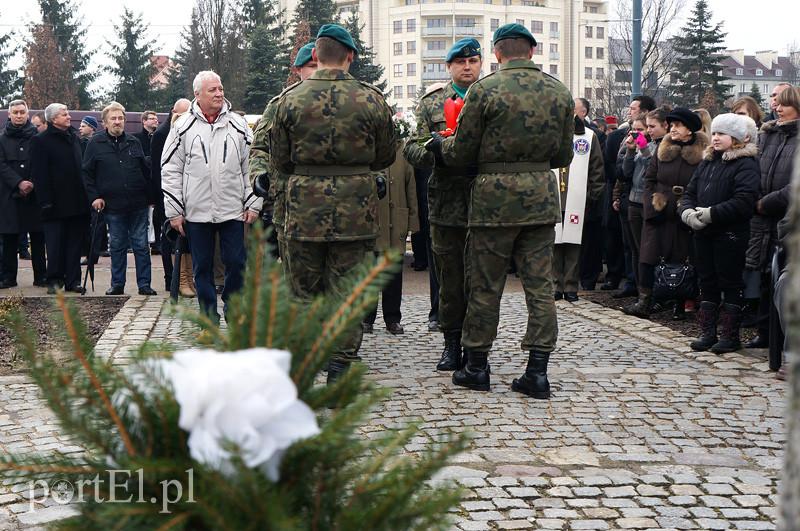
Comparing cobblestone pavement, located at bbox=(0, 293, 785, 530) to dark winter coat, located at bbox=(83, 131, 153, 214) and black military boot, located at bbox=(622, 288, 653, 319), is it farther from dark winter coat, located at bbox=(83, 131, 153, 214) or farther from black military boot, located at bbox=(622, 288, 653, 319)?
dark winter coat, located at bbox=(83, 131, 153, 214)

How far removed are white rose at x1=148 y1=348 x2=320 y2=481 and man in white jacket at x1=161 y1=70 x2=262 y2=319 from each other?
7007 millimetres

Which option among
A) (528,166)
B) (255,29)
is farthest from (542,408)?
(255,29)

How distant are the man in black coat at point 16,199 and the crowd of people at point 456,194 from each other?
0.03 metres

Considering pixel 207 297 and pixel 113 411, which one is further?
pixel 207 297

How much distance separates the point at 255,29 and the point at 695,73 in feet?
74.3

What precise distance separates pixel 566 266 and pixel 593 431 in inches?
233

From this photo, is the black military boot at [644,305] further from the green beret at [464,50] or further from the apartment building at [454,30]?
the apartment building at [454,30]

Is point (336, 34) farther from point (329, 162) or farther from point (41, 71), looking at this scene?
point (41, 71)

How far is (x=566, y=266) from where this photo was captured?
38.2ft

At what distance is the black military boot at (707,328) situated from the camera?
27.8ft

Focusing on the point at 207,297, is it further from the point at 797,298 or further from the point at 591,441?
the point at 797,298

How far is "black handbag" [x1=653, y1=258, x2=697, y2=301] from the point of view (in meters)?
9.93

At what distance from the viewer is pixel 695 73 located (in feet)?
183

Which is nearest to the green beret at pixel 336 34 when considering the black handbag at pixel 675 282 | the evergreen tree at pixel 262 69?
the black handbag at pixel 675 282
